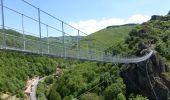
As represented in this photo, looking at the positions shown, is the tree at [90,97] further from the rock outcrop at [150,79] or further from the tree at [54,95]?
the tree at [54,95]

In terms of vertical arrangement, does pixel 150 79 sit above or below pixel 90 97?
above

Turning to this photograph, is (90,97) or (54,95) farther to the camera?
(54,95)

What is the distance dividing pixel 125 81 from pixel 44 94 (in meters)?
42.3

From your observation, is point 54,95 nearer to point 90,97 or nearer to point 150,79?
point 90,97

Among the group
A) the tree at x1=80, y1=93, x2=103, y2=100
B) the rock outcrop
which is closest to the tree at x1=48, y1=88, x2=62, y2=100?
the tree at x1=80, y1=93, x2=103, y2=100

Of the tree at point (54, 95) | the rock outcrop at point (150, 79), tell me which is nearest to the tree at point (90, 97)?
the rock outcrop at point (150, 79)

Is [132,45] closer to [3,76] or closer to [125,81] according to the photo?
[125,81]

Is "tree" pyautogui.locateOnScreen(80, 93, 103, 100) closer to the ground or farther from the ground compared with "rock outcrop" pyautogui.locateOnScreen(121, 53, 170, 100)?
closer to the ground

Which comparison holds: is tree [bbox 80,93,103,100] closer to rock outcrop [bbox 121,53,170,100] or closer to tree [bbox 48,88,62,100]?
rock outcrop [bbox 121,53,170,100]

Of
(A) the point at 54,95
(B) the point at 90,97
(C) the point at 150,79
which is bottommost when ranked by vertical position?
(A) the point at 54,95

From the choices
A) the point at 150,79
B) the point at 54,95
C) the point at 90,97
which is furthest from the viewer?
the point at 54,95

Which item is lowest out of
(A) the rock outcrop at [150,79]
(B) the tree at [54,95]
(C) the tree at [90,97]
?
(B) the tree at [54,95]

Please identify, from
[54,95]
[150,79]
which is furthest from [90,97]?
[54,95]

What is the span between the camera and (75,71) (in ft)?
398
